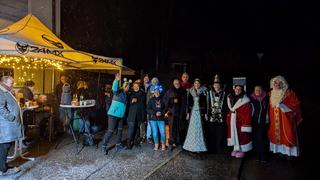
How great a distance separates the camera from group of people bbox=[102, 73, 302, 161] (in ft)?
18.3

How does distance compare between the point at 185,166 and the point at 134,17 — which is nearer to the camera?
the point at 185,166

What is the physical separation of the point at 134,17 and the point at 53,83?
6381 mm

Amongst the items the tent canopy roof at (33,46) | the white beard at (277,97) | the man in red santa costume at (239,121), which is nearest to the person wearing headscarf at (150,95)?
the tent canopy roof at (33,46)

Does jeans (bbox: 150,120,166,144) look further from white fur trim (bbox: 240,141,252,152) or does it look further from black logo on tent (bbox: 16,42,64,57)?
black logo on tent (bbox: 16,42,64,57)

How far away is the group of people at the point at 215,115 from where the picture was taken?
220 inches

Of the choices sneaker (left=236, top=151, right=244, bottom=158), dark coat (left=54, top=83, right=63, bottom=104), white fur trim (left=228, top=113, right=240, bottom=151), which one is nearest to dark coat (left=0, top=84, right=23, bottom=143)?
dark coat (left=54, top=83, right=63, bottom=104)

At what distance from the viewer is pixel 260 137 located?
223 inches

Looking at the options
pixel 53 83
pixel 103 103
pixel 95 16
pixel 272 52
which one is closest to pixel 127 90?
pixel 103 103

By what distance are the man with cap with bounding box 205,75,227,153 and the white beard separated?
1097mm

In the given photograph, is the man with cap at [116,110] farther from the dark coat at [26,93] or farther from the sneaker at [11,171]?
the dark coat at [26,93]

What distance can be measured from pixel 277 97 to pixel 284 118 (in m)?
0.50

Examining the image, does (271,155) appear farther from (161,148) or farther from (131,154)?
(131,154)

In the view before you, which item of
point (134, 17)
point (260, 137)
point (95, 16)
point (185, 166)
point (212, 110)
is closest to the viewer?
point (185, 166)

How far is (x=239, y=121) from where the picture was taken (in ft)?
19.0
